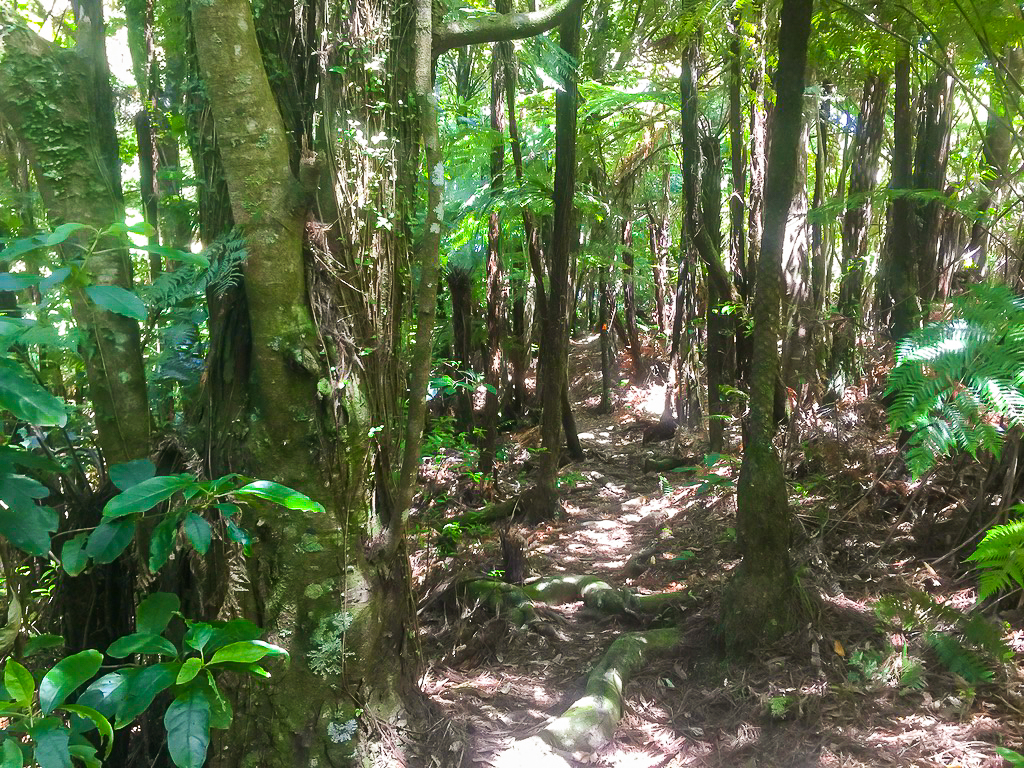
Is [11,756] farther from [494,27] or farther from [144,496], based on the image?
[494,27]

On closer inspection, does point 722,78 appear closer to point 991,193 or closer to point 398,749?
point 991,193

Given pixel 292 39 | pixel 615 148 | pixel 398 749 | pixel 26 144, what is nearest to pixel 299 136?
pixel 292 39

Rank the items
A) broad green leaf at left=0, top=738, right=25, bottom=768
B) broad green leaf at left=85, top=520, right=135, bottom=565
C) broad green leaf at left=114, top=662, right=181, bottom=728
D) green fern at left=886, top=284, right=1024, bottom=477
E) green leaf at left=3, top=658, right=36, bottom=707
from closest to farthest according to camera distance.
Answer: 1. broad green leaf at left=0, top=738, right=25, bottom=768
2. green leaf at left=3, top=658, right=36, bottom=707
3. broad green leaf at left=114, top=662, right=181, bottom=728
4. broad green leaf at left=85, top=520, right=135, bottom=565
5. green fern at left=886, top=284, right=1024, bottom=477

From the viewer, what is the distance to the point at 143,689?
151 cm

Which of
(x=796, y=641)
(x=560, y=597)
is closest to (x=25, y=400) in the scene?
(x=796, y=641)

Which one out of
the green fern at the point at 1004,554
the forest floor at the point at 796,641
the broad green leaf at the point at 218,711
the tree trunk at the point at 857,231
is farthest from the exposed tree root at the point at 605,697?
the tree trunk at the point at 857,231

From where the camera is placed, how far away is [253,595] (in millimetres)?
2746

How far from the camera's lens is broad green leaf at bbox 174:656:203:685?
148cm

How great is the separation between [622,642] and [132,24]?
487 centimetres

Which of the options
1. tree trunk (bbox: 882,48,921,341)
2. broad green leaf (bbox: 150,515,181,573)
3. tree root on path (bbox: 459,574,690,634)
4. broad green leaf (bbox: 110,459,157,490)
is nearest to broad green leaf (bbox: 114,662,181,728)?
broad green leaf (bbox: 150,515,181,573)

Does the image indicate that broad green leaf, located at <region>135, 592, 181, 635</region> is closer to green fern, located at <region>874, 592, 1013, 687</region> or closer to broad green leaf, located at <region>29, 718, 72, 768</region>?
broad green leaf, located at <region>29, 718, 72, 768</region>

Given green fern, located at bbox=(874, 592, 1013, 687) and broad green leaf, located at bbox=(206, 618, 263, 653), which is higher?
broad green leaf, located at bbox=(206, 618, 263, 653)

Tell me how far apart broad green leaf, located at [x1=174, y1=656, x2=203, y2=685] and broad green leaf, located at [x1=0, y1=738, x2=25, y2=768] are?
29 cm

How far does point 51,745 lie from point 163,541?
510mm
